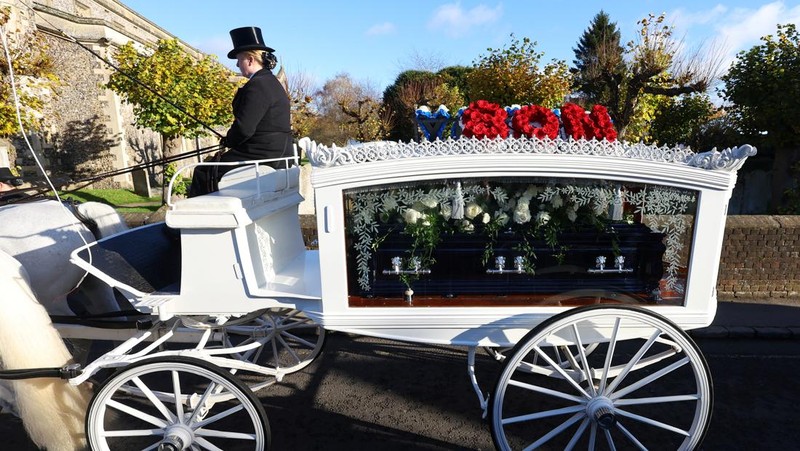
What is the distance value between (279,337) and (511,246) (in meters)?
1.76

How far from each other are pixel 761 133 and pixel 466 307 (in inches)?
298

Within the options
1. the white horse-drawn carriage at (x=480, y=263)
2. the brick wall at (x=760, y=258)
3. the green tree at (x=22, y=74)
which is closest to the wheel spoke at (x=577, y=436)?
the white horse-drawn carriage at (x=480, y=263)

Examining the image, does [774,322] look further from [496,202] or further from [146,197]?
[146,197]

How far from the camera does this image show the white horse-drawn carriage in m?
1.90

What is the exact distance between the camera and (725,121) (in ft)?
30.2

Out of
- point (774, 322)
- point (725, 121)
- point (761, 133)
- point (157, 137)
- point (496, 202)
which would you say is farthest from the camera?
point (157, 137)

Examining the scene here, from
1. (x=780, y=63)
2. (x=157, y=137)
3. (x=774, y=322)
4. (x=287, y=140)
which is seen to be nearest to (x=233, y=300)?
(x=287, y=140)

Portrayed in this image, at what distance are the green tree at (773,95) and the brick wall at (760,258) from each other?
2.10 m

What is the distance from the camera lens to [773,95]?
20.9ft

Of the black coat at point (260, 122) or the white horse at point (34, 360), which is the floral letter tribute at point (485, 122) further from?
Result: the white horse at point (34, 360)

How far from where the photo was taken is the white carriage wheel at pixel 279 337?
2822 mm

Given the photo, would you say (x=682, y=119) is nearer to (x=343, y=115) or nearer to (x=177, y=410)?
(x=177, y=410)

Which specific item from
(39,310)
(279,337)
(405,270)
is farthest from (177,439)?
(405,270)

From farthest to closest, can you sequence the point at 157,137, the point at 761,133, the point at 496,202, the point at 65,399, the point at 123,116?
the point at 157,137 < the point at 123,116 < the point at 761,133 < the point at 65,399 < the point at 496,202
